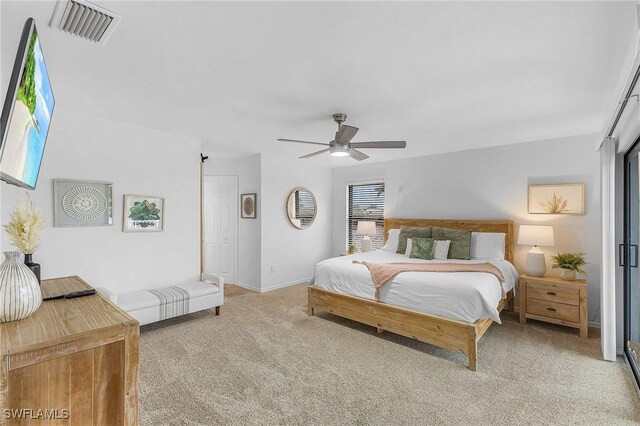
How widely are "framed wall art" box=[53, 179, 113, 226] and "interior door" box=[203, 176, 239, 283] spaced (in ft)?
7.70

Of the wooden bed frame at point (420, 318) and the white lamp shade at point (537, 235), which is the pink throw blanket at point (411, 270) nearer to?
the wooden bed frame at point (420, 318)

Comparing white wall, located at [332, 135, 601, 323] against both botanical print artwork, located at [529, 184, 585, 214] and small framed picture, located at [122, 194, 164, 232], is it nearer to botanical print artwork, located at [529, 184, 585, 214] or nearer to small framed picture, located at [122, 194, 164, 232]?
botanical print artwork, located at [529, 184, 585, 214]

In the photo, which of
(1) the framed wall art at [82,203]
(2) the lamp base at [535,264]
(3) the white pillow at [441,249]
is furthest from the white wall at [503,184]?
(1) the framed wall art at [82,203]

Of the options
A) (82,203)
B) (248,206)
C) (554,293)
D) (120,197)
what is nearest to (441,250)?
(554,293)

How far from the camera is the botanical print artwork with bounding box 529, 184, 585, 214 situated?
371 cm

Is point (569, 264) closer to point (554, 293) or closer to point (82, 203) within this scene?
point (554, 293)

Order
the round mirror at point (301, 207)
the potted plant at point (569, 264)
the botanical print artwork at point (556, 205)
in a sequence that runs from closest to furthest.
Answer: the potted plant at point (569, 264), the botanical print artwork at point (556, 205), the round mirror at point (301, 207)

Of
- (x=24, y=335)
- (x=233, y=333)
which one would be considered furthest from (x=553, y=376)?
(x=24, y=335)

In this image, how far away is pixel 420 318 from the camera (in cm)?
287

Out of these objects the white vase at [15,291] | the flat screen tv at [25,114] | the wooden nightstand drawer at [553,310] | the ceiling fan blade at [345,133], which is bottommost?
the wooden nightstand drawer at [553,310]

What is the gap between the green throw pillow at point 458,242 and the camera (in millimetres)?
4090

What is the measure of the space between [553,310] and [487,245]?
103 centimetres

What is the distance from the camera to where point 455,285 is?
2.76 metres

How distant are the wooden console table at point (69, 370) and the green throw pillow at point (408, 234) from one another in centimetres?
398
